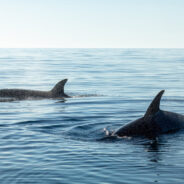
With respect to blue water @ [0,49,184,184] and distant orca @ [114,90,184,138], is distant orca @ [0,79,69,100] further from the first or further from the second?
distant orca @ [114,90,184,138]

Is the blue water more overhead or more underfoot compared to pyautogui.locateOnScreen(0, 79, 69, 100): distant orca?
more underfoot

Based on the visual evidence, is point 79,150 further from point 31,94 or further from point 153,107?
point 31,94

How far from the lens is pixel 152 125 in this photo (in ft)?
36.8

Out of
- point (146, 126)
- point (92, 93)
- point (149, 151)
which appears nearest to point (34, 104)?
point (92, 93)

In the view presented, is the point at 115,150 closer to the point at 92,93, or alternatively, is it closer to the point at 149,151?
the point at 149,151

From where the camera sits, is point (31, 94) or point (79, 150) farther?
point (31, 94)

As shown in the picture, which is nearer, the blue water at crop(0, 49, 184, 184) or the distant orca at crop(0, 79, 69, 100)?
the blue water at crop(0, 49, 184, 184)

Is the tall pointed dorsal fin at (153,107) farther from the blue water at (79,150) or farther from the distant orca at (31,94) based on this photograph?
the distant orca at (31,94)

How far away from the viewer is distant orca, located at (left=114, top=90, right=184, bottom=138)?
36.3ft

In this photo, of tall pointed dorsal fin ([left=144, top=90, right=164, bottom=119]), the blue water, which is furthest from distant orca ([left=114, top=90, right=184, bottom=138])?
the blue water

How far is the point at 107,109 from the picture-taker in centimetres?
1711

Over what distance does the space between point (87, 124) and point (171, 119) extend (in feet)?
9.19

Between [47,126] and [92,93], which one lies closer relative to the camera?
[47,126]

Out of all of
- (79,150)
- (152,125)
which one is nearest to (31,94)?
(152,125)
